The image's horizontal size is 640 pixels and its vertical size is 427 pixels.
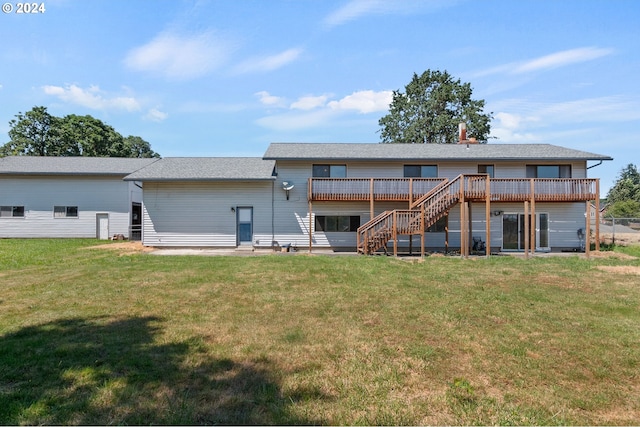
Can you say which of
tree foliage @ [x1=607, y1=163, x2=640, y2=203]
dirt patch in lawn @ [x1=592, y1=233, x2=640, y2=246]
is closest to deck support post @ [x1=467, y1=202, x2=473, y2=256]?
dirt patch in lawn @ [x1=592, y1=233, x2=640, y2=246]

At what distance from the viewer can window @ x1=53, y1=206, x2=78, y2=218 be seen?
20.7m

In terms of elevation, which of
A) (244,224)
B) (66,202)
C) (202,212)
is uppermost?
(66,202)

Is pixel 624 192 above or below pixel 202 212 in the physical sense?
above

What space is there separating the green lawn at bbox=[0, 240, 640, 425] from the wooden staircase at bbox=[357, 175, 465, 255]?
5.69 meters

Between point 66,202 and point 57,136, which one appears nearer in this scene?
point 66,202

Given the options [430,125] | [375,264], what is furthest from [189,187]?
[430,125]

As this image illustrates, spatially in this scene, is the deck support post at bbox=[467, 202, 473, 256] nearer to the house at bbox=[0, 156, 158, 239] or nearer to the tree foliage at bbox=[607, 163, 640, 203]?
the house at bbox=[0, 156, 158, 239]

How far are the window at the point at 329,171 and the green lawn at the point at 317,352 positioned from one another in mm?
9085

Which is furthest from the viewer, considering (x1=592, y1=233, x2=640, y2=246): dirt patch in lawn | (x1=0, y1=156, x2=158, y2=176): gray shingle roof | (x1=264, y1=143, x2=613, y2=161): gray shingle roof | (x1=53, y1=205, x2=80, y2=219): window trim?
(x1=53, y1=205, x2=80, y2=219): window trim

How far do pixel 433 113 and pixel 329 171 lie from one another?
25.0 metres

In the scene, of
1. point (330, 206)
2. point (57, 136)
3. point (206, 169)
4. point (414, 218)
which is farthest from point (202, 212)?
point (57, 136)

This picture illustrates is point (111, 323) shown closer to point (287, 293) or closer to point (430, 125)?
point (287, 293)

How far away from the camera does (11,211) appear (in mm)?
20484

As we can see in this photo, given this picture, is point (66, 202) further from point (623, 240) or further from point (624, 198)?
point (624, 198)
